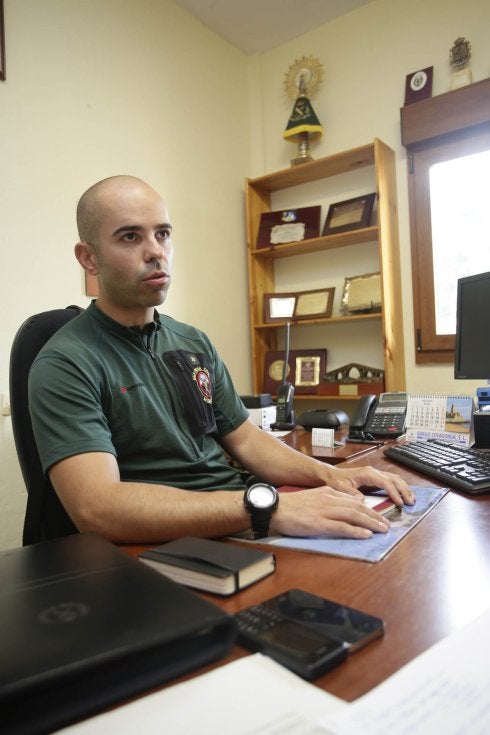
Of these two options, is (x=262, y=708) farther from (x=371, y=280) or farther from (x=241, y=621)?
(x=371, y=280)

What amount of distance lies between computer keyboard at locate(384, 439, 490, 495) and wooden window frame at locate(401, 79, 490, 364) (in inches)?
59.2

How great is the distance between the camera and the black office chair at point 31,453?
116 cm

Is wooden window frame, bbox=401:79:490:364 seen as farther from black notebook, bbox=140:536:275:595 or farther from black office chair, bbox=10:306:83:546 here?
black notebook, bbox=140:536:275:595

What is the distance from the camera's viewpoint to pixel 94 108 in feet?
8.22

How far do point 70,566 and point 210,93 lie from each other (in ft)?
10.7

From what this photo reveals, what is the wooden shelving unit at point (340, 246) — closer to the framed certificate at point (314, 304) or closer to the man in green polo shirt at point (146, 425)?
the framed certificate at point (314, 304)

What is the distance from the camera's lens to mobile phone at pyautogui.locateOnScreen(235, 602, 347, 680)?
48 centimetres

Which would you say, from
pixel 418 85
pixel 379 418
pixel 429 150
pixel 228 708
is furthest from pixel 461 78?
pixel 228 708

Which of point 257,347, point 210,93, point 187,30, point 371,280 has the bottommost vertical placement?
point 257,347

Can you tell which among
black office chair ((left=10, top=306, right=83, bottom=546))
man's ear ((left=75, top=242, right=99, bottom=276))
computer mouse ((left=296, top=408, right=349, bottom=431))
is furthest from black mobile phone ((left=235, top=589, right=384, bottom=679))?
computer mouse ((left=296, top=408, right=349, bottom=431))

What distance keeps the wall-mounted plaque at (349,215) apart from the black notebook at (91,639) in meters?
2.68

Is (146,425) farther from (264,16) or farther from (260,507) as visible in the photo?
(264,16)

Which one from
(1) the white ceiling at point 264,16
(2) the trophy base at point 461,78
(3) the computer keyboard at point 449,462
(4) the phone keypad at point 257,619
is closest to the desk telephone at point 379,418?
(3) the computer keyboard at point 449,462

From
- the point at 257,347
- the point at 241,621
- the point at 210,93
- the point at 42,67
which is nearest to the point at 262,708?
the point at 241,621
